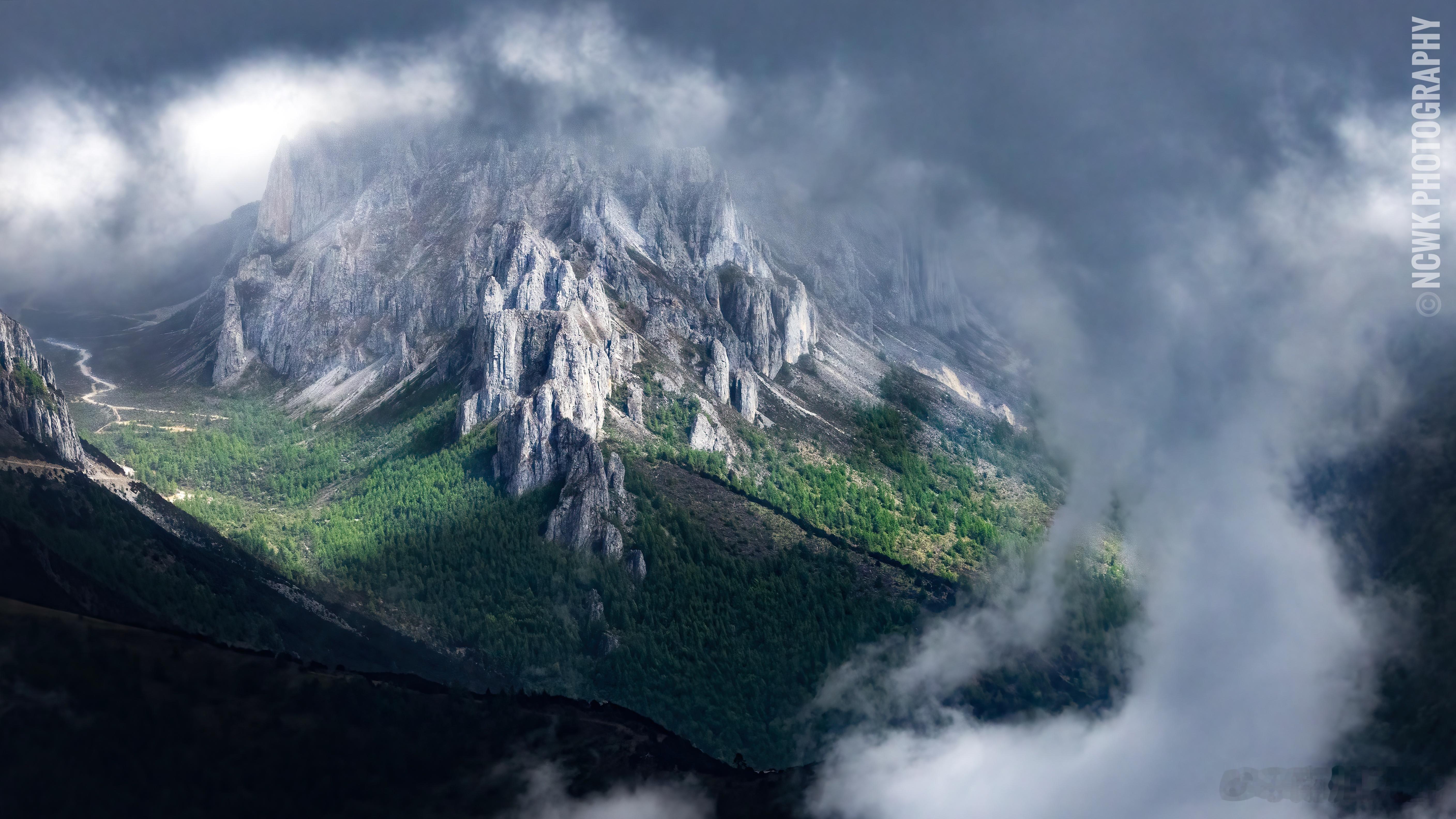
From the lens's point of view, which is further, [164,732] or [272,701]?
[272,701]

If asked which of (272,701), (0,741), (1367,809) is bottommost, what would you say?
(0,741)

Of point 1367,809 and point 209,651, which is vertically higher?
point 1367,809

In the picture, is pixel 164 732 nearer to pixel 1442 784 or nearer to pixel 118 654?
pixel 118 654

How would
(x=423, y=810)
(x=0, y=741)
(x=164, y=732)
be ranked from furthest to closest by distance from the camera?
(x=423, y=810)
(x=164, y=732)
(x=0, y=741)

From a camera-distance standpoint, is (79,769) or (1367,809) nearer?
(79,769)

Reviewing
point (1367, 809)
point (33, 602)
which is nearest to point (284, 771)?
point (33, 602)

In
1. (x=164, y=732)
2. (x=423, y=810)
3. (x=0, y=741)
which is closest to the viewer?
(x=0, y=741)

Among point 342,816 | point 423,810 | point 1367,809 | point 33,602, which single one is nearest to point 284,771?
point 342,816

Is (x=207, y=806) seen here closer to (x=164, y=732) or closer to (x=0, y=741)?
(x=164, y=732)

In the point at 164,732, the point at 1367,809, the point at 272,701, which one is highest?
the point at 1367,809
